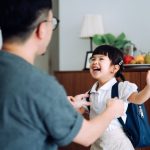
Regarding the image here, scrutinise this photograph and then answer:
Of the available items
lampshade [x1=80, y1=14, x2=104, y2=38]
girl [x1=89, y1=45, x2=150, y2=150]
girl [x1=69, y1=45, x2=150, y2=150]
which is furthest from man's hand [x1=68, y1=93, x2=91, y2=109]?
lampshade [x1=80, y1=14, x2=104, y2=38]

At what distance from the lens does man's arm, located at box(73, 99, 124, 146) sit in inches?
37.4

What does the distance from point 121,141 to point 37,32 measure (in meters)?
0.94

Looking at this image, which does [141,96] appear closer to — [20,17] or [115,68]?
[115,68]

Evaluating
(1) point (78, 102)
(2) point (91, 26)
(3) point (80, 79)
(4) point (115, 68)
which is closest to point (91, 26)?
(2) point (91, 26)

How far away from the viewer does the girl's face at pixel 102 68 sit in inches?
74.5

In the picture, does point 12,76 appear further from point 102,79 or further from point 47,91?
point 102,79

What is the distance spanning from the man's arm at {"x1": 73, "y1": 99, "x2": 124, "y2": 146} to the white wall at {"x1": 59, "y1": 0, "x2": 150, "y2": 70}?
2.19 m

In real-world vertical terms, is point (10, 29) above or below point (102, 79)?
above

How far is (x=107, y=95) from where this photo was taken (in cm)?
179

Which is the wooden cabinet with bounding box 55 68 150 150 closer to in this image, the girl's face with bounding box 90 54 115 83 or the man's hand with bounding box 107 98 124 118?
the girl's face with bounding box 90 54 115 83

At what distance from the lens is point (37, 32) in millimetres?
969

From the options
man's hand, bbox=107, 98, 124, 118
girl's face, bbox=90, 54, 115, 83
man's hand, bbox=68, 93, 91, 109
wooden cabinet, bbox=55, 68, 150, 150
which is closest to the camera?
man's hand, bbox=107, 98, 124, 118

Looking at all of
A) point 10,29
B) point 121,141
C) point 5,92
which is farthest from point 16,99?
point 121,141

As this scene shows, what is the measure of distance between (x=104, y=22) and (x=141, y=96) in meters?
1.75
